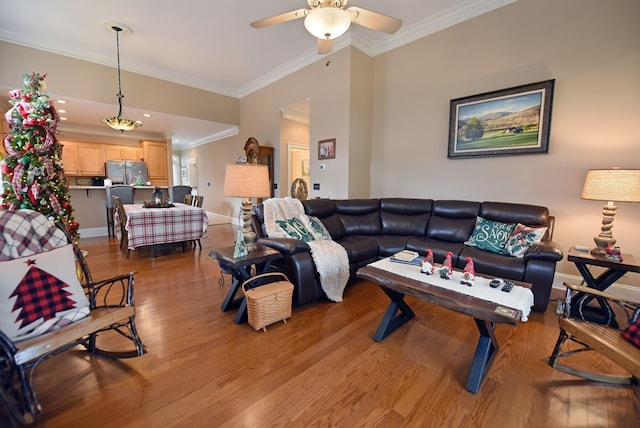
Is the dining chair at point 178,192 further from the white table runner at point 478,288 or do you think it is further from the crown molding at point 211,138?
the white table runner at point 478,288

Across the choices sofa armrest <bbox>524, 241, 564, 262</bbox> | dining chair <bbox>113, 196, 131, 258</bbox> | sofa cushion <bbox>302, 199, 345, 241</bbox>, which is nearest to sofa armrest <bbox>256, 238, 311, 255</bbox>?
sofa cushion <bbox>302, 199, 345, 241</bbox>

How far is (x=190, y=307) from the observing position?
2539 mm

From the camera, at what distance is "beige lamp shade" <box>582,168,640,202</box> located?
2.20m

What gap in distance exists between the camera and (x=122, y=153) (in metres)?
6.83

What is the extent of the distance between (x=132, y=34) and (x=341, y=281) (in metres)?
4.66

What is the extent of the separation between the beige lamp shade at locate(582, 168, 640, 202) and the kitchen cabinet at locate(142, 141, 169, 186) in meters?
8.25

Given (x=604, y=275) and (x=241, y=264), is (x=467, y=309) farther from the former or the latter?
(x=604, y=275)

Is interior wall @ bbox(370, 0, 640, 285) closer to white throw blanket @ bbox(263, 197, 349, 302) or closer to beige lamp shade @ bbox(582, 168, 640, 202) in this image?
beige lamp shade @ bbox(582, 168, 640, 202)

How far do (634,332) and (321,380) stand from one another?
169 centimetres

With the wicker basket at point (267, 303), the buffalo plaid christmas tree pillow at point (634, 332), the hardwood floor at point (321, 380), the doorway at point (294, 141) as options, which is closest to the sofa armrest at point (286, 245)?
the wicker basket at point (267, 303)

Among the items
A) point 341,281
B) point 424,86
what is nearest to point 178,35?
point 424,86

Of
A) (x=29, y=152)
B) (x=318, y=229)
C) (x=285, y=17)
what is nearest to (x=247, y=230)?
(x=318, y=229)

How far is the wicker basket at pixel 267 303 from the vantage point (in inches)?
82.3

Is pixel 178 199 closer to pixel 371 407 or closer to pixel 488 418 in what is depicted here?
pixel 371 407
